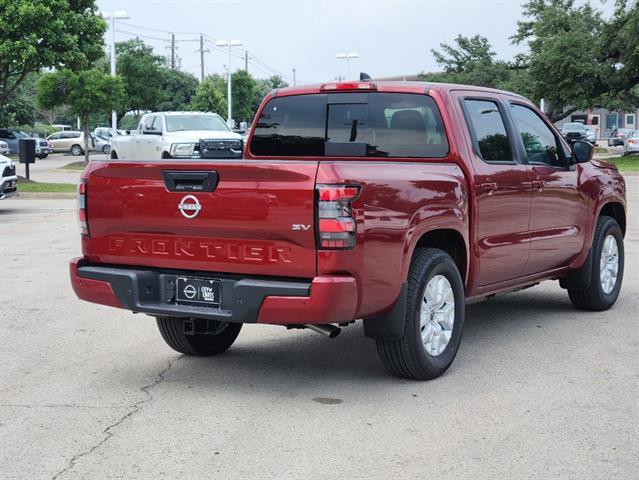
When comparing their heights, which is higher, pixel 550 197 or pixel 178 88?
pixel 178 88

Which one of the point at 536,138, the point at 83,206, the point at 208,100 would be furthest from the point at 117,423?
the point at 208,100

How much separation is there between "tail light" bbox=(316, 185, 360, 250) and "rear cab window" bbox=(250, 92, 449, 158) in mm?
1580

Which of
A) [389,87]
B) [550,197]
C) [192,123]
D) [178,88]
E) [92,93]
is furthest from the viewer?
[178,88]

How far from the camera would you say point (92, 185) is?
6.35 meters

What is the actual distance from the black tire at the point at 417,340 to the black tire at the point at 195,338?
1.41 meters

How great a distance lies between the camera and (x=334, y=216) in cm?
551

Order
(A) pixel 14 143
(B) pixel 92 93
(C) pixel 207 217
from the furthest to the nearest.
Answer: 1. (A) pixel 14 143
2. (B) pixel 92 93
3. (C) pixel 207 217

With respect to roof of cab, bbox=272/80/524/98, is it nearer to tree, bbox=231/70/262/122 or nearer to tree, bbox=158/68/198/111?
tree, bbox=231/70/262/122

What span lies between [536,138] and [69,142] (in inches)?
2270

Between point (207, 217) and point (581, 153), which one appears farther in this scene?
point (581, 153)

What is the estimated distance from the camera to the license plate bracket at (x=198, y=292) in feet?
19.2

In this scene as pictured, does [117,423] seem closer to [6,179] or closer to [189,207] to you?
[189,207]

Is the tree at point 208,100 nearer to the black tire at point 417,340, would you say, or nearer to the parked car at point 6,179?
the parked car at point 6,179

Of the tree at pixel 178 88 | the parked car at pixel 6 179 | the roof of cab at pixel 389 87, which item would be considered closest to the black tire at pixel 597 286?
the roof of cab at pixel 389 87
